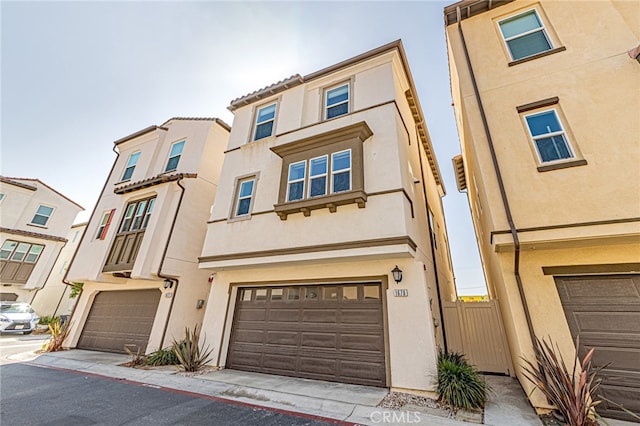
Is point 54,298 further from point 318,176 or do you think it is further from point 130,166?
point 318,176

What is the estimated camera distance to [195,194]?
1201cm

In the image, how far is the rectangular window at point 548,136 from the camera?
585cm

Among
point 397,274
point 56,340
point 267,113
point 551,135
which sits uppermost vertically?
point 267,113

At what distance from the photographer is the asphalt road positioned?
15.6ft

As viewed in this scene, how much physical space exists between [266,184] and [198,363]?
6.15 m

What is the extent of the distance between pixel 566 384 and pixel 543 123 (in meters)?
5.68

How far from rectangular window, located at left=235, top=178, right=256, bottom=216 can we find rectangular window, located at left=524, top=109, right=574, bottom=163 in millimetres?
8424

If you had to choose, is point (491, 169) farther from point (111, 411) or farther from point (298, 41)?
point (111, 411)

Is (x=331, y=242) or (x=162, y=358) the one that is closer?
(x=331, y=242)

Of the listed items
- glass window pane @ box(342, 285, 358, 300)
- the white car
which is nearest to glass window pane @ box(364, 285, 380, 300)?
glass window pane @ box(342, 285, 358, 300)

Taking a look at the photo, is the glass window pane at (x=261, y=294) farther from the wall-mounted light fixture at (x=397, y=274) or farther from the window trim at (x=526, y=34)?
the window trim at (x=526, y=34)

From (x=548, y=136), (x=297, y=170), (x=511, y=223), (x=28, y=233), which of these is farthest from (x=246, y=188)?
(x=28, y=233)

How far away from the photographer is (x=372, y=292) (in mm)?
7098

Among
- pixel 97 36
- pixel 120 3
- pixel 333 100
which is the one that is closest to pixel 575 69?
pixel 333 100
